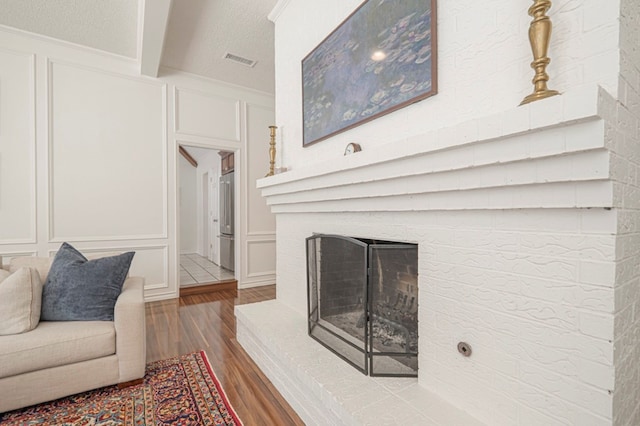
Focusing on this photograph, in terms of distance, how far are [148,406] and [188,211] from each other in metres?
6.89

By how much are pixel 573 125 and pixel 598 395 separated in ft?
2.46

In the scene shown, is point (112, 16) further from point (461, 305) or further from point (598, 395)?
point (598, 395)

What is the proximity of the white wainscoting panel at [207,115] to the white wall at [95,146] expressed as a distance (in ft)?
0.04

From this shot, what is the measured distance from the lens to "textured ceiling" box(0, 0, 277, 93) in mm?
2604

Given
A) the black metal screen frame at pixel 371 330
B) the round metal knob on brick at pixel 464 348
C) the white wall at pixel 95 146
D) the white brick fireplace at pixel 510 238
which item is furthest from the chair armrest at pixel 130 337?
the white wall at pixel 95 146

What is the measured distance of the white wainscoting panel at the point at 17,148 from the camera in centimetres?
296

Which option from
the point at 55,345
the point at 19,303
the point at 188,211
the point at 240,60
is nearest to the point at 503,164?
the point at 55,345

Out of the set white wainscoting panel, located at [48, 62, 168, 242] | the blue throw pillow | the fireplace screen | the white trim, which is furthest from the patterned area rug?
the white trim

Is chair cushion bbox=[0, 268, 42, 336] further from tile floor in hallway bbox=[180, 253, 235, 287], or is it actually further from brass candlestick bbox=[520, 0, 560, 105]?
brass candlestick bbox=[520, 0, 560, 105]

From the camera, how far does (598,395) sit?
822mm

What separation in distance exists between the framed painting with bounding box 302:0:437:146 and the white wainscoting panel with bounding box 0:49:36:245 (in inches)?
118

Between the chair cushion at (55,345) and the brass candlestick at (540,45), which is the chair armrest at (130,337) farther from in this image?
the brass candlestick at (540,45)

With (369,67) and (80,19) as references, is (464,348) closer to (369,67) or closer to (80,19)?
(369,67)

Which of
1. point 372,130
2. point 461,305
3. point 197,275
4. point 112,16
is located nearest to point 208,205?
point 197,275
